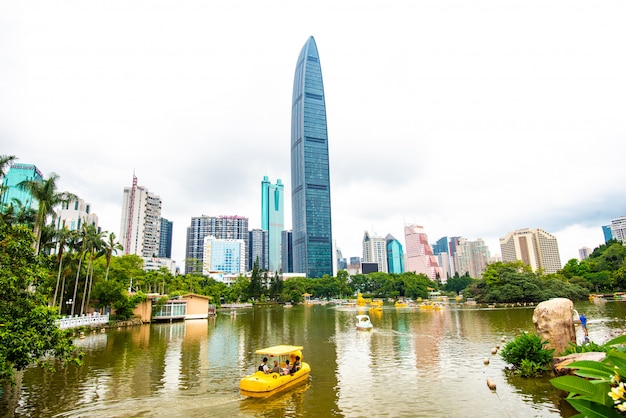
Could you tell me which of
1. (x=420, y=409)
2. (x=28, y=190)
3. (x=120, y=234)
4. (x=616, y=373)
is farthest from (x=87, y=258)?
(x=120, y=234)

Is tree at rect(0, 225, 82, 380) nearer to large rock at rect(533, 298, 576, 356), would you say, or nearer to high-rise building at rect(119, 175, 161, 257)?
large rock at rect(533, 298, 576, 356)

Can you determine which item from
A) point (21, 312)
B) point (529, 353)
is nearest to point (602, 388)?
point (21, 312)

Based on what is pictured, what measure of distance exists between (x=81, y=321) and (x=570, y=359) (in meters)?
43.7

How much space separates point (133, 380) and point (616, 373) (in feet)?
→ 70.8

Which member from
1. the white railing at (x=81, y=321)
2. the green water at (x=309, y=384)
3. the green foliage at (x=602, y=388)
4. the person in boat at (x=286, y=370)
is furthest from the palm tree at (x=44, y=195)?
the green foliage at (x=602, y=388)

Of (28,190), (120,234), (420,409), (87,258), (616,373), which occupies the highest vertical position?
(120,234)

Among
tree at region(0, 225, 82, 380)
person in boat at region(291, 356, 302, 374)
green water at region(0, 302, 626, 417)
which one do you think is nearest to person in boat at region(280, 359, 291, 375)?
person in boat at region(291, 356, 302, 374)

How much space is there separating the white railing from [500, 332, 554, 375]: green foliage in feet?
121

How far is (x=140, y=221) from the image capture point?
169 meters

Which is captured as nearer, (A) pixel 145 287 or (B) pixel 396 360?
(B) pixel 396 360

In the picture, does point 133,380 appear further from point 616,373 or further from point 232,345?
point 616,373

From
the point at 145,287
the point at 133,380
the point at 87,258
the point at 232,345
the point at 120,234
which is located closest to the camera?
the point at 133,380

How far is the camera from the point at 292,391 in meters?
17.3

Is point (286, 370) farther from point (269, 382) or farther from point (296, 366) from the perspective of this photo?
point (269, 382)
